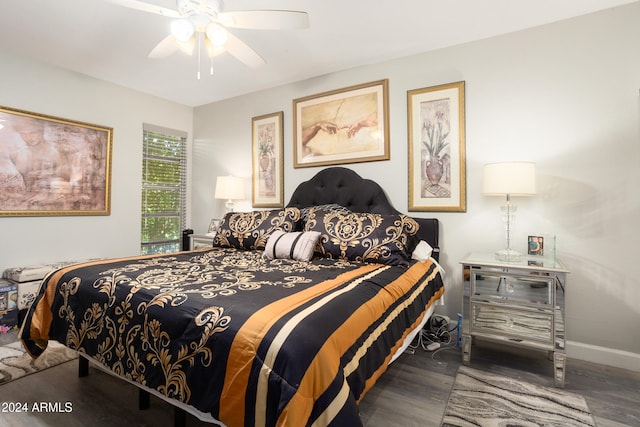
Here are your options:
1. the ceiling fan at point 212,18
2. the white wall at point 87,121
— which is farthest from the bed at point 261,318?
the white wall at point 87,121

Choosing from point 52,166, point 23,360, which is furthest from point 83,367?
point 52,166

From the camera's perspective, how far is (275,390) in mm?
961

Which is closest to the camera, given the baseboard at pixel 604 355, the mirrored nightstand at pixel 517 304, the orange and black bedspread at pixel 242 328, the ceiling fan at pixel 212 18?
the orange and black bedspread at pixel 242 328

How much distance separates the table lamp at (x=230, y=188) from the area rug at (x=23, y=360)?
2.01m

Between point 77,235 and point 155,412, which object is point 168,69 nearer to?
point 77,235

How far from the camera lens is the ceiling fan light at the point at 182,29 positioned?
1.84 meters

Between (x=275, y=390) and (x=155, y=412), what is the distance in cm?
108

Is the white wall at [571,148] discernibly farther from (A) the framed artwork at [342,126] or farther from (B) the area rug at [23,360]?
(B) the area rug at [23,360]

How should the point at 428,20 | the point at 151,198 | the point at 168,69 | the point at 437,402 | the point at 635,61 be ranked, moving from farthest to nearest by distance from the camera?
the point at 151,198
the point at 168,69
the point at 428,20
the point at 635,61
the point at 437,402

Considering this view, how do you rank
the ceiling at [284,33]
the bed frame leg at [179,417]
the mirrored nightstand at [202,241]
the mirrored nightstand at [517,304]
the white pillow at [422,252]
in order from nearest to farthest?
the bed frame leg at [179,417] → the mirrored nightstand at [517,304] → the ceiling at [284,33] → the white pillow at [422,252] → the mirrored nightstand at [202,241]

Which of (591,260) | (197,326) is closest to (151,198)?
(197,326)

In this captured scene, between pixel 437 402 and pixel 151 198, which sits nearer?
pixel 437 402

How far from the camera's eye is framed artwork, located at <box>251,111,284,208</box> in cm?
368

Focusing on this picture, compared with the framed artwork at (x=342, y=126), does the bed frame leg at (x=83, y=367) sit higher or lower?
lower
